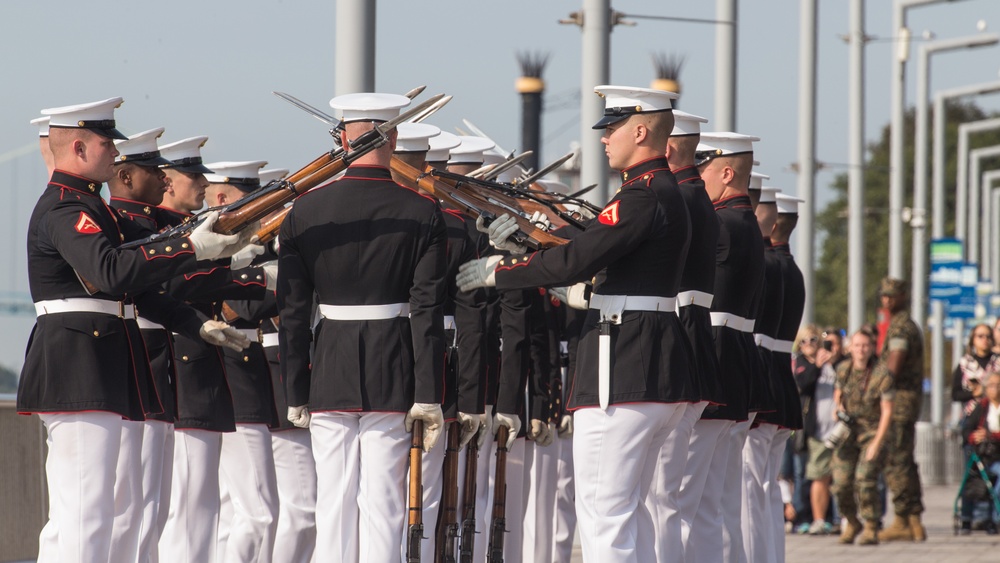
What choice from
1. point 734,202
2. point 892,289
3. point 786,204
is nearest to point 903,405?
point 892,289

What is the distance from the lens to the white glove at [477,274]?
23.8 feet

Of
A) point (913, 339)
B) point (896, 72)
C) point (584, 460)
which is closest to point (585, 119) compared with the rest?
point (913, 339)

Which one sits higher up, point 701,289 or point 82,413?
point 701,289

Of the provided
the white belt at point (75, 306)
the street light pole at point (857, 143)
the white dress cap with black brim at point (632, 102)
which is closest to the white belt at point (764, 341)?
the white dress cap with black brim at point (632, 102)

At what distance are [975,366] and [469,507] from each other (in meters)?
8.92

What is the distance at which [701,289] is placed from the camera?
7602mm

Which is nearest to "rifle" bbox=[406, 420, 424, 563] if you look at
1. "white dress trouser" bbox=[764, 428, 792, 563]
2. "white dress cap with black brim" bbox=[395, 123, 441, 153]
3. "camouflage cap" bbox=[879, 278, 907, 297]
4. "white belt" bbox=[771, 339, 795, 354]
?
"white dress cap with black brim" bbox=[395, 123, 441, 153]

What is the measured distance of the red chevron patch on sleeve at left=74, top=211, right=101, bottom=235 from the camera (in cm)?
663

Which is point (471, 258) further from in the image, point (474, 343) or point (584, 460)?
point (584, 460)

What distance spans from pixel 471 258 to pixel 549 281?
1.36 m

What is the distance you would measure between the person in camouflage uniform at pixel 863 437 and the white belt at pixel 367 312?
7.39m

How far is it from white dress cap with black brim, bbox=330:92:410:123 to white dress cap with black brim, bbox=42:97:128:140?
0.97m

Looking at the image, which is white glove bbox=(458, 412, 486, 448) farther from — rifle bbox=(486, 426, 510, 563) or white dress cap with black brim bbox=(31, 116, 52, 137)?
white dress cap with black brim bbox=(31, 116, 52, 137)

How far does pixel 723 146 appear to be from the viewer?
8875 millimetres
